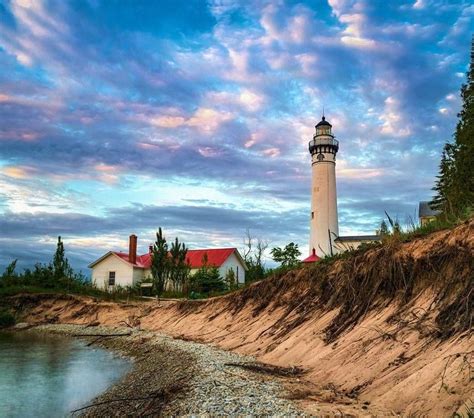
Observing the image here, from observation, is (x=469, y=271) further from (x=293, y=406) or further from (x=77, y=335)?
(x=77, y=335)

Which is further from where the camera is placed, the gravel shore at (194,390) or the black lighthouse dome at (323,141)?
the black lighthouse dome at (323,141)

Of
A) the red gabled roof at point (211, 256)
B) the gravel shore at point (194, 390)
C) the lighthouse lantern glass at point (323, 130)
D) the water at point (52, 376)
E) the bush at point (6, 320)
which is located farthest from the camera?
the lighthouse lantern glass at point (323, 130)

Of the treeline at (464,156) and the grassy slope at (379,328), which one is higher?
the treeline at (464,156)

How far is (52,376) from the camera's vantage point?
53.3 ft

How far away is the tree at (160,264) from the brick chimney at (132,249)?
8.08 metres

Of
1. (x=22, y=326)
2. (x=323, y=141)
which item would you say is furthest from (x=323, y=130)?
(x=22, y=326)

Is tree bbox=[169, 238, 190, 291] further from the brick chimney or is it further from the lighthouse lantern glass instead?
the lighthouse lantern glass

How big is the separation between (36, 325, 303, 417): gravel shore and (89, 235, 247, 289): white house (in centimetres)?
→ 2694

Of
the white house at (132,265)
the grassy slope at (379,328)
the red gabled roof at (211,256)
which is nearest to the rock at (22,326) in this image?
the white house at (132,265)

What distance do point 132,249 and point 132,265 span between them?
192 centimetres

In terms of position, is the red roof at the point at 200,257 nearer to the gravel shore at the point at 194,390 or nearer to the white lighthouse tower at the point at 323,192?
the white lighthouse tower at the point at 323,192

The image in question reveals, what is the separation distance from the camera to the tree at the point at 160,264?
37.3 meters

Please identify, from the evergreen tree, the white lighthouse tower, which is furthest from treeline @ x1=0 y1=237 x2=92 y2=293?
the white lighthouse tower

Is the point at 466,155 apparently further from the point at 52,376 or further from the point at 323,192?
the point at 52,376
